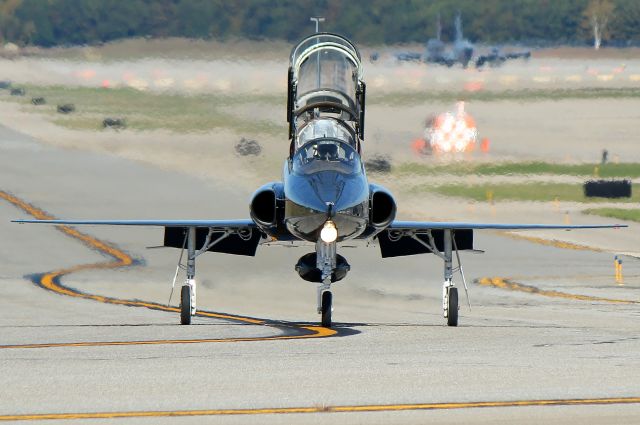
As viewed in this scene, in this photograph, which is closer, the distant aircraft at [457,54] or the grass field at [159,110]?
the grass field at [159,110]

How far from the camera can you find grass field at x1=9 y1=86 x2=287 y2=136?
169 feet

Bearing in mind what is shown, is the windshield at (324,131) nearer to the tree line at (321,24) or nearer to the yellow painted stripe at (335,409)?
the yellow painted stripe at (335,409)

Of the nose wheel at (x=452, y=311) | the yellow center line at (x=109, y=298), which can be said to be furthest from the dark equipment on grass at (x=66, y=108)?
the nose wheel at (x=452, y=311)

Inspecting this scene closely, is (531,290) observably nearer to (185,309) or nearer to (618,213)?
(185,309)

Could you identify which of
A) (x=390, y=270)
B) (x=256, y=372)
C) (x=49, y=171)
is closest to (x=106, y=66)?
(x=49, y=171)

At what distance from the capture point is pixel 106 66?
175 feet

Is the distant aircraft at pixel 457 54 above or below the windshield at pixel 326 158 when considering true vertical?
above

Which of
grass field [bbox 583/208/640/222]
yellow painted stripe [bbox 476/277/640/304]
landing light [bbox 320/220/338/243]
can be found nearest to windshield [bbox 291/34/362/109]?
landing light [bbox 320/220/338/243]

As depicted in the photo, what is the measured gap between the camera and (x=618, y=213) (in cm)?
5188

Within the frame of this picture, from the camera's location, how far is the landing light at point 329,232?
73.6ft

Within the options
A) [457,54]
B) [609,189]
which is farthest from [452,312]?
[457,54]

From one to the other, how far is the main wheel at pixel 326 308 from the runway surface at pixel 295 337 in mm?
328

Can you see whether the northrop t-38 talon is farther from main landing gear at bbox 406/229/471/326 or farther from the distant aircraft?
the distant aircraft

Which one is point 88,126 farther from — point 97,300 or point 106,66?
point 97,300
